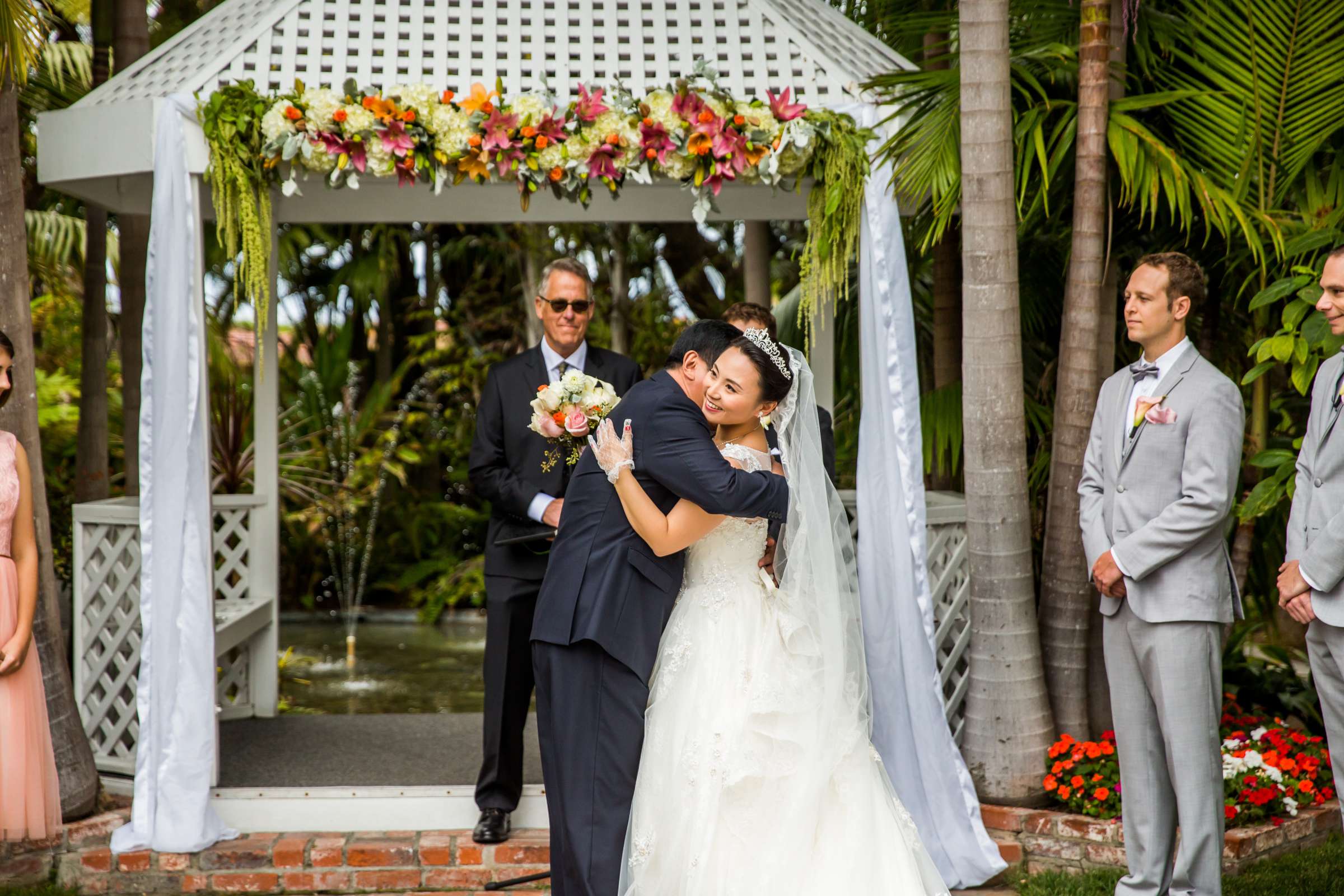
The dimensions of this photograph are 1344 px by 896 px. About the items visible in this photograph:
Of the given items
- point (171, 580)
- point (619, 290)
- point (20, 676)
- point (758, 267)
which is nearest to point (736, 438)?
point (171, 580)

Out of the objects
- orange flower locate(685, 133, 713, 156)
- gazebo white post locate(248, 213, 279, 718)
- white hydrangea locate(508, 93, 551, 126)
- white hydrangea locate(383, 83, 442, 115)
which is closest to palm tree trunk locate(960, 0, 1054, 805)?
orange flower locate(685, 133, 713, 156)

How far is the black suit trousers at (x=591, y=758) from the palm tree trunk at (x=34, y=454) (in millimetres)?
2139

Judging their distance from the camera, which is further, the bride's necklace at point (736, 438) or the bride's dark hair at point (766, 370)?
the bride's necklace at point (736, 438)

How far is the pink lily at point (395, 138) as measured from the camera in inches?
170

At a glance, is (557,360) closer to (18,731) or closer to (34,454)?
→ (34,454)

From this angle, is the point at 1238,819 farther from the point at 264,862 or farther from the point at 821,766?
the point at 264,862

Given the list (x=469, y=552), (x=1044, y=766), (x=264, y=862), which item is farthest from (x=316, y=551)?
(x=1044, y=766)

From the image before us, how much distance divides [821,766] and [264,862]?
→ 224cm

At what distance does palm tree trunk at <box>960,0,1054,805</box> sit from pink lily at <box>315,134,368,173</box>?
2.16 m

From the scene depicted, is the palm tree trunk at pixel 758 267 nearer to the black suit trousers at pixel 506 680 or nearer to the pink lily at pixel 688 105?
the pink lily at pixel 688 105

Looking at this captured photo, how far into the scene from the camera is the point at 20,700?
399 cm

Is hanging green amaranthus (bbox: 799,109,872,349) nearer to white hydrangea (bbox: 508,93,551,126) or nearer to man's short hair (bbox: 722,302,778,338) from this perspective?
man's short hair (bbox: 722,302,778,338)

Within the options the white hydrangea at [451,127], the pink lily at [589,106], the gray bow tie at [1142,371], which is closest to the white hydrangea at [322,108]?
the white hydrangea at [451,127]

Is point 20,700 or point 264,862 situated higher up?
point 20,700
